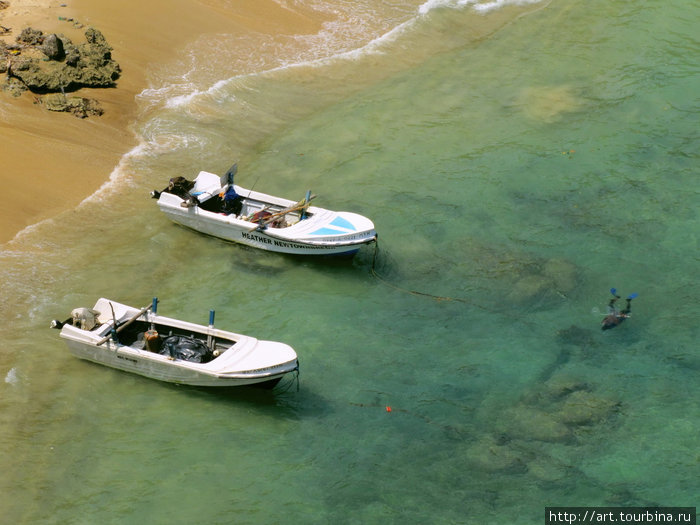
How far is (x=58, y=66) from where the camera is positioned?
28328 mm

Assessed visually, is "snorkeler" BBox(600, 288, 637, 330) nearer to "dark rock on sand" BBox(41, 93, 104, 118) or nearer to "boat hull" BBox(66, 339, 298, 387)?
"boat hull" BBox(66, 339, 298, 387)

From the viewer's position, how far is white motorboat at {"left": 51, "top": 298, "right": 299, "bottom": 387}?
18.0 m

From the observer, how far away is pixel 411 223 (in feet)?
80.4

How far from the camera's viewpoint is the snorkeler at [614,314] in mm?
20692

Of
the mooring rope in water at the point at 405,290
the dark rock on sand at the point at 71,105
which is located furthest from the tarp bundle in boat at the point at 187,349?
the dark rock on sand at the point at 71,105

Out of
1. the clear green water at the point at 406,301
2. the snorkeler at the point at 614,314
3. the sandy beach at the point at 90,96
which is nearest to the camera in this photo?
the clear green water at the point at 406,301

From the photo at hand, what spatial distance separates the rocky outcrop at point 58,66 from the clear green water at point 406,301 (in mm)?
1939

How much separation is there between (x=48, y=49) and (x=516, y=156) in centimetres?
1625

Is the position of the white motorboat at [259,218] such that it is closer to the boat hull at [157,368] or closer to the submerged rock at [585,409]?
the boat hull at [157,368]

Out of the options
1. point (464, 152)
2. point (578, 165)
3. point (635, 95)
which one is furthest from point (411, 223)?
point (635, 95)

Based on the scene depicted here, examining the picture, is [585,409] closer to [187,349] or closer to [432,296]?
[432,296]

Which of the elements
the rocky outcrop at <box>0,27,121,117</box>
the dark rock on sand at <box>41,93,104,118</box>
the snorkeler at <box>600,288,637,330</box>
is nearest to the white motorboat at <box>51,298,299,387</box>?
the snorkeler at <box>600,288,637,330</box>

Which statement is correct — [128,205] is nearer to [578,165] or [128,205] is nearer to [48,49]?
Result: [48,49]

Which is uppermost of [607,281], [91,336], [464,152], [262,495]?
[464,152]
